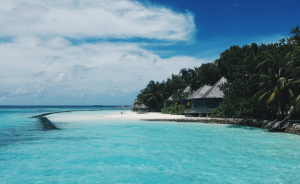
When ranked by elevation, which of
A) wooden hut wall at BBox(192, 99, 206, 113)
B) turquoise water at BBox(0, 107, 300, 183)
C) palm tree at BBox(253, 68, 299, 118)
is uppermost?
palm tree at BBox(253, 68, 299, 118)

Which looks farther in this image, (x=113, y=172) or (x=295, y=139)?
(x=295, y=139)

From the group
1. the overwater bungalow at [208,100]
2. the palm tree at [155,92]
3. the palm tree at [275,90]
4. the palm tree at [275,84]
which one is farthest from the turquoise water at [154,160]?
the palm tree at [155,92]

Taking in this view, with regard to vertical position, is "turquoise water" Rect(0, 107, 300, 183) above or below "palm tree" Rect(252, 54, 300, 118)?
below

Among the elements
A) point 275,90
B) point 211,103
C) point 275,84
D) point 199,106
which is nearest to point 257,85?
point 275,84

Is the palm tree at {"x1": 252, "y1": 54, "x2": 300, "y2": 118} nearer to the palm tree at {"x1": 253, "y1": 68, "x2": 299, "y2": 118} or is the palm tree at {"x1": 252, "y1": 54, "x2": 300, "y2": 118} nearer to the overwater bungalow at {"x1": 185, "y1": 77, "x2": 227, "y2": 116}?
the palm tree at {"x1": 253, "y1": 68, "x2": 299, "y2": 118}

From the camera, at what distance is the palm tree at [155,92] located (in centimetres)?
4441

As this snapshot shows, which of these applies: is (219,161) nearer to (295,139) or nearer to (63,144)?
(295,139)

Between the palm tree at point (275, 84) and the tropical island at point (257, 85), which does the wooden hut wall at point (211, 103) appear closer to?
the tropical island at point (257, 85)

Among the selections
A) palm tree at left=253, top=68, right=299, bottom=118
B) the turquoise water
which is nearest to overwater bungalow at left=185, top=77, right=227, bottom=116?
palm tree at left=253, top=68, right=299, bottom=118

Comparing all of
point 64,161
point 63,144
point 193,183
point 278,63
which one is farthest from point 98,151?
point 278,63

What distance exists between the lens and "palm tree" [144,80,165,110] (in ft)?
146

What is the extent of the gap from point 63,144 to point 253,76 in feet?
54.0

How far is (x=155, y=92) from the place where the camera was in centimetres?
4506

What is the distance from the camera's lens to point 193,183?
7.88 metres
